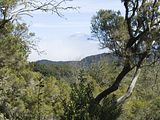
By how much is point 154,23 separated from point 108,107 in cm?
355

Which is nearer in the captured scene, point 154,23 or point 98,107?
point 98,107

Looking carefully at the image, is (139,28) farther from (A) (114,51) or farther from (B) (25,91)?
(B) (25,91)

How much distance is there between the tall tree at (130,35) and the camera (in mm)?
15641

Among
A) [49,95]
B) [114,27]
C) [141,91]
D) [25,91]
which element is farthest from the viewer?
[141,91]

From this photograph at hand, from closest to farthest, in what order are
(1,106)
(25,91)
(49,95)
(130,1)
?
(130,1) → (1,106) → (25,91) → (49,95)

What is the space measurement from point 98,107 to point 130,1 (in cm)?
413

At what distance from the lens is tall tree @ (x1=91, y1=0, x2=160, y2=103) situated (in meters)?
15.6

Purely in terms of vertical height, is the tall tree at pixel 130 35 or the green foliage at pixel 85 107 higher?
the tall tree at pixel 130 35

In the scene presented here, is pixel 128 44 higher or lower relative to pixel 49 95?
higher

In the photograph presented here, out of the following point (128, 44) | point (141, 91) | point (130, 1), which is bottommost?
point (141, 91)

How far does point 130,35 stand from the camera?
16.0 metres

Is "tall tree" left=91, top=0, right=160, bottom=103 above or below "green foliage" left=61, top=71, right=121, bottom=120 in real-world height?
above

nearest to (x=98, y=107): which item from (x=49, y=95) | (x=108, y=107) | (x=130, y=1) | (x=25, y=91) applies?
(x=108, y=107)

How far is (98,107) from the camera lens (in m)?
14.6
